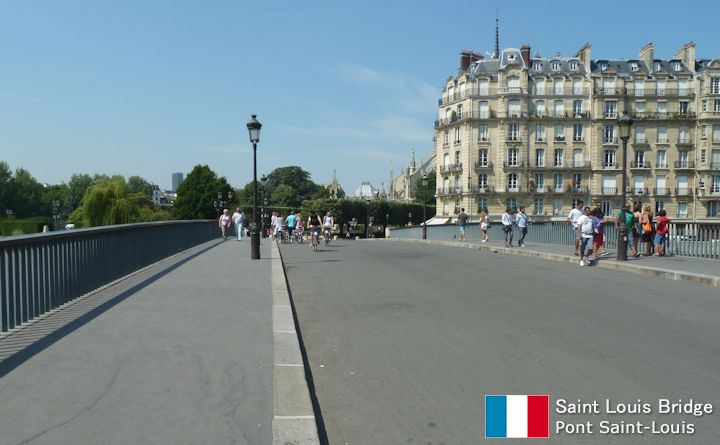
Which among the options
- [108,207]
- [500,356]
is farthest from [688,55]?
[500,356]

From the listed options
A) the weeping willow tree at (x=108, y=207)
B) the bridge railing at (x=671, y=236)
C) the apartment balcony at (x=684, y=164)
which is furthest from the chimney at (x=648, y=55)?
the weeping willow tree at (x=108, y=207)

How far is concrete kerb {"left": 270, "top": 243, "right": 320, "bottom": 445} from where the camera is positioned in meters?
3.59

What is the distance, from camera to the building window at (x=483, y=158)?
230 ft

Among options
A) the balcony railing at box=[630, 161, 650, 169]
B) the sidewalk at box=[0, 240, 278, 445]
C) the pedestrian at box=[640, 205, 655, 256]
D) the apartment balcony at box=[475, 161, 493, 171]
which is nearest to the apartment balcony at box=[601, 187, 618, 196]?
the balcony railing at box=[630, 161, 650, 169]

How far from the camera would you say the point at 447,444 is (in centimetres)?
368

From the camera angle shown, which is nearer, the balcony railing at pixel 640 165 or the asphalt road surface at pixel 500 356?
the asphalt road surface at pixel 500 356

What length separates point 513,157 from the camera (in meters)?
69.8

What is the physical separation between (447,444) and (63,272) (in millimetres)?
6348

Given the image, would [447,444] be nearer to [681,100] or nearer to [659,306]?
[659,306]

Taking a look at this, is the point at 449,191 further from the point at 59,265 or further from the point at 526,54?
the point at 59,265

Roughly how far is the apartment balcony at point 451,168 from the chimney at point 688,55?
29852 millimetres

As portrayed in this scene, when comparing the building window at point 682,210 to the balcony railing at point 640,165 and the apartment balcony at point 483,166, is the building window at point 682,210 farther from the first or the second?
the apartment balcony at point 483,166

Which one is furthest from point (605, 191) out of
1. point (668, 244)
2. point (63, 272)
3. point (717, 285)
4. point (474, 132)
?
point (63, 272)

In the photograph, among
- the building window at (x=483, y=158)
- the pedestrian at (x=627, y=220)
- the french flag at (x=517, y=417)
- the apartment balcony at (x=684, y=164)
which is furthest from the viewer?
the building window at (x=483, y=158)
